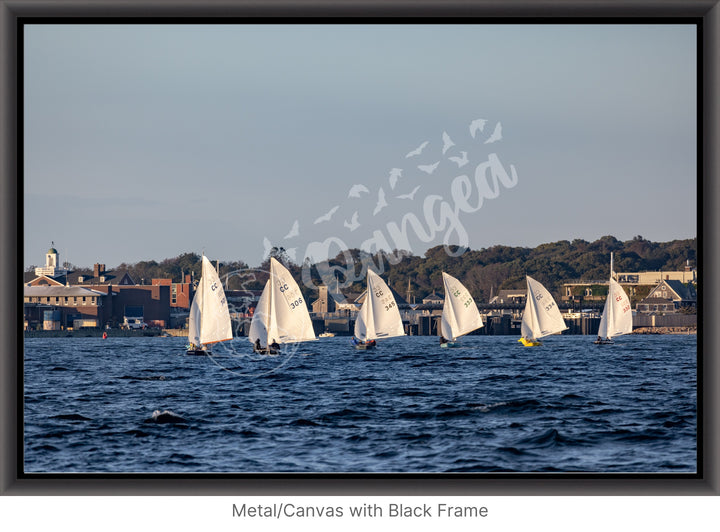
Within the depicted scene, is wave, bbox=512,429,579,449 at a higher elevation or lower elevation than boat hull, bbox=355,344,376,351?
higher

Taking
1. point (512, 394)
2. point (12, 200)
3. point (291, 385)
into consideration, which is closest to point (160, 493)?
point (12, 200)

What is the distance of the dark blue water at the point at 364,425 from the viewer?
18359 mm

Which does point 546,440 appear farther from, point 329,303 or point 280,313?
point 329,303

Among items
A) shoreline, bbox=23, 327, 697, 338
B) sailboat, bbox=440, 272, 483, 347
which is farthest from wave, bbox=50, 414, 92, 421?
shoreline, bbox=23, 327, 697, 338

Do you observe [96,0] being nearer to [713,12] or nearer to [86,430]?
[713,12]

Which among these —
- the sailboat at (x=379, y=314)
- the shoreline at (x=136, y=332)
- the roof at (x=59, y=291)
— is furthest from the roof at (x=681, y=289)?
the roof at (x=59, y=291)

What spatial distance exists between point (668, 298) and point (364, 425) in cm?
13840

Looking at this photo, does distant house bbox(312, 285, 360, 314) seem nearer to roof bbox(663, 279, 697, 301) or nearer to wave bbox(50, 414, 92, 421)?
roof bbox(663, 279, 697, 301)

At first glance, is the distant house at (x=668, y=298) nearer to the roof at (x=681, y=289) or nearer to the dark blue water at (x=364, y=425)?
the roof at (x=681, y=289)

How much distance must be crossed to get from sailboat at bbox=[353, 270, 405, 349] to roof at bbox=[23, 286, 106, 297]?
76.4 metres

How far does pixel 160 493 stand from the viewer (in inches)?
424

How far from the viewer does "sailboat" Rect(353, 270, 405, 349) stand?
294ft

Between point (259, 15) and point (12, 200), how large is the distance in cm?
375

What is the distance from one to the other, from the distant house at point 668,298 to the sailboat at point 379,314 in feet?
243
